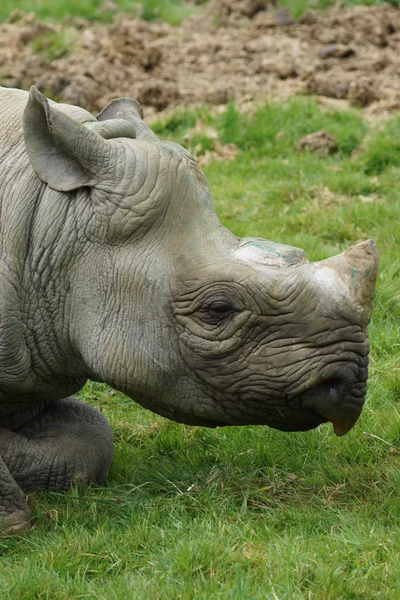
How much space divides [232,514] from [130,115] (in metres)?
2.02

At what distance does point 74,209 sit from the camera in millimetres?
5410

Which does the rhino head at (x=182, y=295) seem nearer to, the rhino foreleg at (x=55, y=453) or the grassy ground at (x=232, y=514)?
the grassy ground at (x=232, y=514)

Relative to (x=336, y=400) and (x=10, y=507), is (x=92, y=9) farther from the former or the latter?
(x=336, y=400)

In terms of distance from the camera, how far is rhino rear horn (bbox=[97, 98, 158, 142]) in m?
5.88

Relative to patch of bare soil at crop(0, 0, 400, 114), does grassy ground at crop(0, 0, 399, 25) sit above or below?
below

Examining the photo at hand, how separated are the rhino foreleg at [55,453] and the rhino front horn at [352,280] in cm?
170

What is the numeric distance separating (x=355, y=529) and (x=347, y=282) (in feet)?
3.56

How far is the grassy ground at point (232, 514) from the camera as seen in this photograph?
4824 mm

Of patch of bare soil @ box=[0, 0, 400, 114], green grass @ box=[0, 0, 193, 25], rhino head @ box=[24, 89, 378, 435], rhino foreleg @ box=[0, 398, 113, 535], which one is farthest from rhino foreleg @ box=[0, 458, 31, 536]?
green grass @ box=[0, 0, 193, 25]

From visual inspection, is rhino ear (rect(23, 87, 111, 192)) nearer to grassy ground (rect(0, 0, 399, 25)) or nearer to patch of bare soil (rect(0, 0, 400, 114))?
patch of bare soil (rect(0, 0, 400, 114))

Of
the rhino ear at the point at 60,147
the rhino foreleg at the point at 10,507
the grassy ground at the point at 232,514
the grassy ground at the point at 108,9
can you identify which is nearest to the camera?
the grassy ground at the point at 232,514

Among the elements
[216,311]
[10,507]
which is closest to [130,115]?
[216,311]

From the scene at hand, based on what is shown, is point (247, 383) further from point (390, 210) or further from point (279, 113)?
point (279, 113)

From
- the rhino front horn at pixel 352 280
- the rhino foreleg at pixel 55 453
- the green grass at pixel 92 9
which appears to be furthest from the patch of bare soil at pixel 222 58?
the rhino front horn at pixel 352 280
